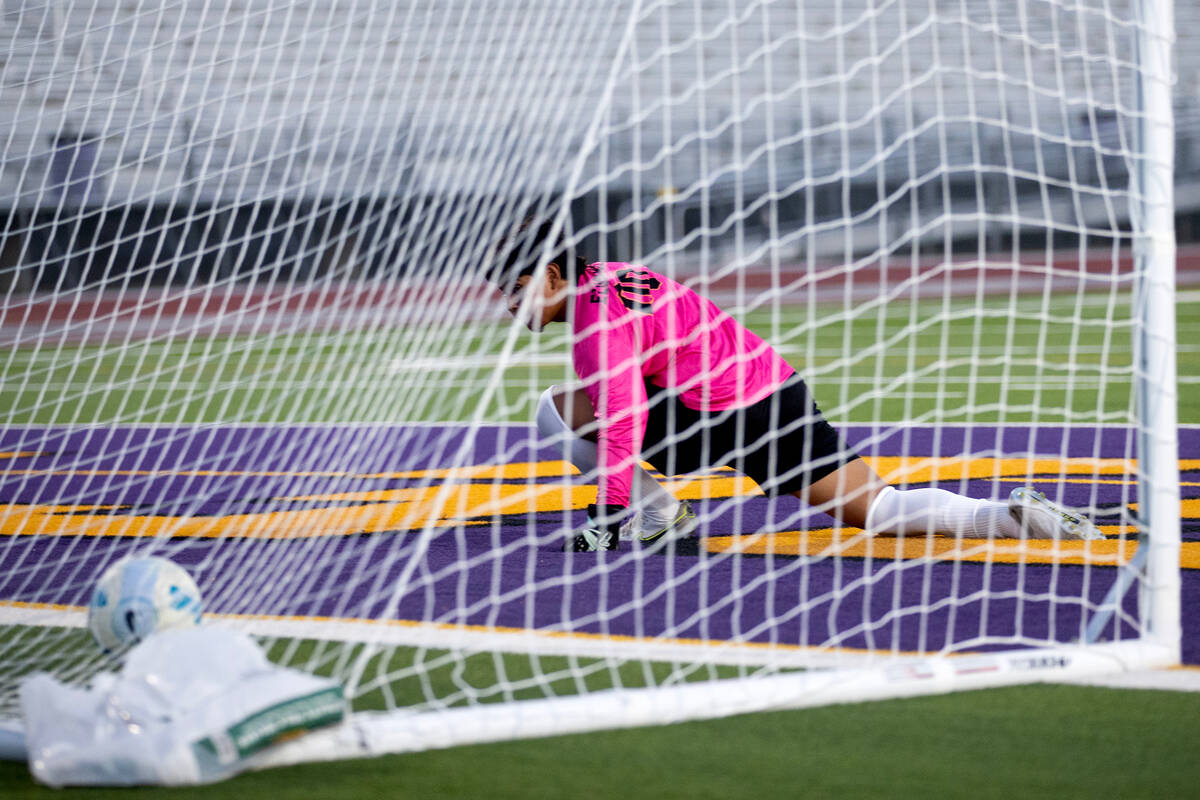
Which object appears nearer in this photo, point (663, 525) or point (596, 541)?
point (596, 541)

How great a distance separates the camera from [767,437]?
5039 millimetres

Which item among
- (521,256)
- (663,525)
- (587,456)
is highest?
(521,256)

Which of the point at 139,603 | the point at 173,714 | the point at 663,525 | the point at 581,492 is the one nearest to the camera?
the point at 173,714

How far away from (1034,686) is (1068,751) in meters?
0.47

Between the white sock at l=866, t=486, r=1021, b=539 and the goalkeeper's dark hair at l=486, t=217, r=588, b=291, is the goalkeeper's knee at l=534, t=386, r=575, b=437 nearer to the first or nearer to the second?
the goalkeeper's dark hair at l=486, t=217, r=588, b=291

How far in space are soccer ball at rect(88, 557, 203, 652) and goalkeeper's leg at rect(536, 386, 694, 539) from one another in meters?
1.90

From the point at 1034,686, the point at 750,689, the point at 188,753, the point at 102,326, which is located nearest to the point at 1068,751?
the point at 1034,686

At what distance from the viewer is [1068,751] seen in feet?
10.2

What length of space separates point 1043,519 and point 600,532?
1477 mm

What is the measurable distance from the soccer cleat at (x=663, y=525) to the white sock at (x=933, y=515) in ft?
2.21

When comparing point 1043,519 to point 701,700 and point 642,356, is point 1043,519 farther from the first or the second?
point 701,700

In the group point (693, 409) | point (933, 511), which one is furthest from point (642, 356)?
point (933, 511)

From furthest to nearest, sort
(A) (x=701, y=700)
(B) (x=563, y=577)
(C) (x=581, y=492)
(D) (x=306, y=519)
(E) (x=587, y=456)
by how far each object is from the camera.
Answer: (C) (x=581, y=492) → (D) (x=306, y=519) → (E) (x=587, y=456) → (B) (x=563, y=577) → (A) (x=701, y=700)

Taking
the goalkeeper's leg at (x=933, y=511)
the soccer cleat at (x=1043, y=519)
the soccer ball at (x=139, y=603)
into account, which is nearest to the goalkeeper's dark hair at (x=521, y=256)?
the goalkeeper's leg at (x=933, y=511)
